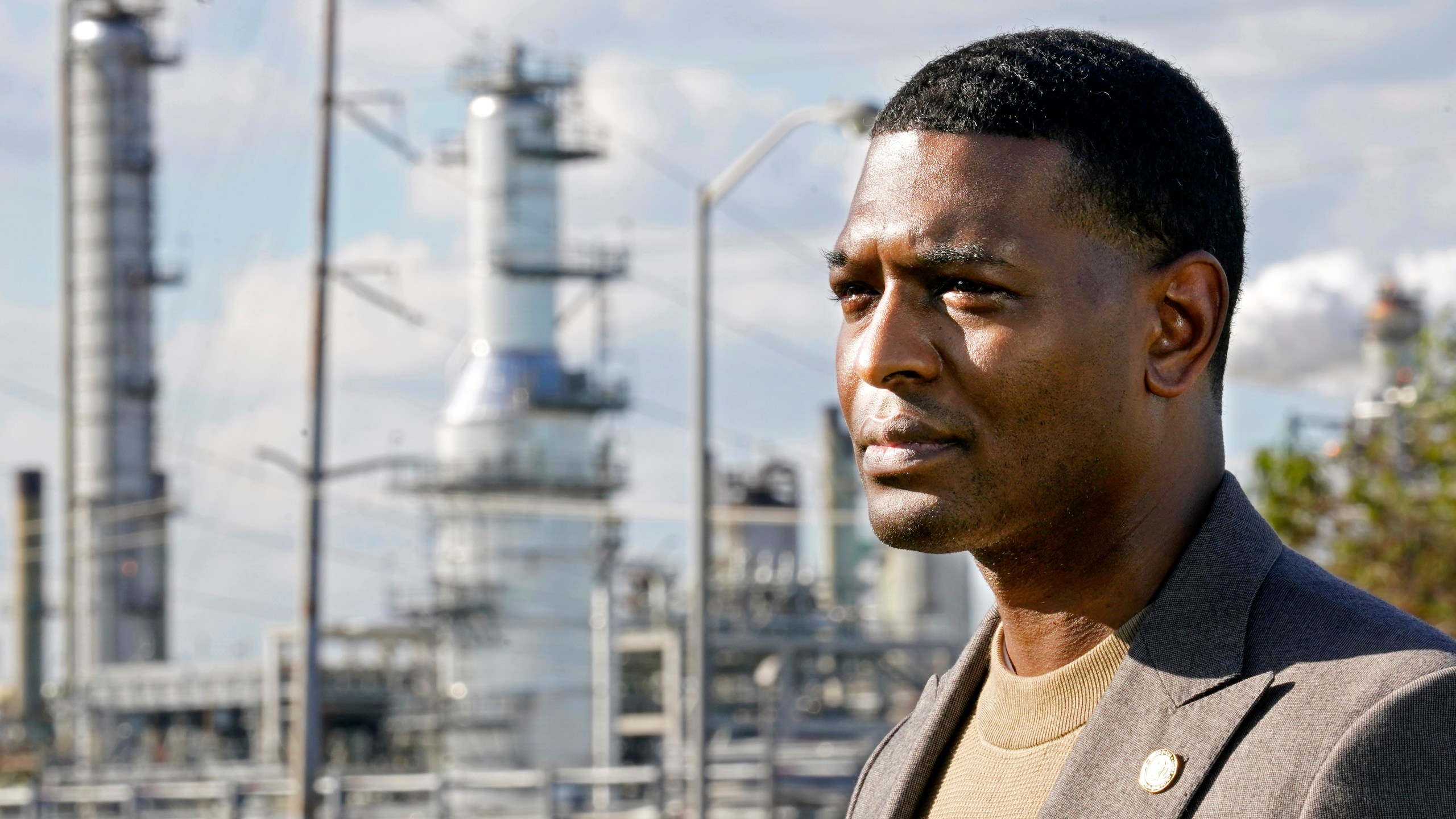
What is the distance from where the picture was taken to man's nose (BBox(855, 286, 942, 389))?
6.86 feet

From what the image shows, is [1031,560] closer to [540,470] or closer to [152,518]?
[540,470]

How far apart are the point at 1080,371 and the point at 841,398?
28cm

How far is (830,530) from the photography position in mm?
61938

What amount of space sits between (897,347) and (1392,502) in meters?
19.2

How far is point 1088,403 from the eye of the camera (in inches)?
81.4

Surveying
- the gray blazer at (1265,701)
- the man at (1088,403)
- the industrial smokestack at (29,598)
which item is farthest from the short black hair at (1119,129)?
the industrial smokestack at (29,598)

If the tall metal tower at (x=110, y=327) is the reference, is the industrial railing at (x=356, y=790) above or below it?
below

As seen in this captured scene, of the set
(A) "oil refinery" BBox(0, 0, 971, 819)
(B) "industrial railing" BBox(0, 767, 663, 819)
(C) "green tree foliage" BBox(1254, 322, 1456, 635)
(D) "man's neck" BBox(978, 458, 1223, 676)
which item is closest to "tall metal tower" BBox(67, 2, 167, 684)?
(A) "oil refinery" BBox(0, 0, 971, 819)

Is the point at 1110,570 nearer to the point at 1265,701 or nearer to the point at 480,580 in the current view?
the point at 1265,701

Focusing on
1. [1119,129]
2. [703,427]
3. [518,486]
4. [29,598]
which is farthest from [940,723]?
[29,598]

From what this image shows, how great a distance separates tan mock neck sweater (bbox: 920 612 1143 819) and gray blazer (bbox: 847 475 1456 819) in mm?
80

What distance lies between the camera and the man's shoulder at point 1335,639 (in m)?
1.88

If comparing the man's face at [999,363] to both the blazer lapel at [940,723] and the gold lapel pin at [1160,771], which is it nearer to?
the gold lapel pin at [1160,771]

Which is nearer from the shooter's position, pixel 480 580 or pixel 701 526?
pixel 701 526
